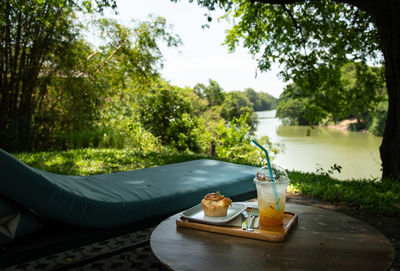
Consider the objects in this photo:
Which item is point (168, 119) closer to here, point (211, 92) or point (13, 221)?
point (13, 221)

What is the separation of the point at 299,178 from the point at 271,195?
304 cm

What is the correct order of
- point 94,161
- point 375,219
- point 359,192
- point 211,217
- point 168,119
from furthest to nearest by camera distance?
point 168,119
point 94,161
point 359,192
point 375,219
point 211,217

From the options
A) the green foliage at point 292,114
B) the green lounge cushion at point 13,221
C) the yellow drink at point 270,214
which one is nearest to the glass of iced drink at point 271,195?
the yellow drink at point 270,214

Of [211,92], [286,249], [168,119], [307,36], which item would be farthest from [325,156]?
[286,249]

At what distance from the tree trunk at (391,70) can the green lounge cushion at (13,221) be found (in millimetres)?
4231

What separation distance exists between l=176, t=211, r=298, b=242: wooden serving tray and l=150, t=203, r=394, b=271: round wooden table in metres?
0.02

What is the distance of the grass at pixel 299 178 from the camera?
9.93 ft

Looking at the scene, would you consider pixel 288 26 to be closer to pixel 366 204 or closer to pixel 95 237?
pixel 366 204

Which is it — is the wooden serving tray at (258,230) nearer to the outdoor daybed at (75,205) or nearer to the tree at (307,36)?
the outdoor daybed at (75,205)

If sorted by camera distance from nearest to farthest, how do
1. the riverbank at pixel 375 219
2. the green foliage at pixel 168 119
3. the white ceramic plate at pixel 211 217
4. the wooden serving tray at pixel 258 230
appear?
the wooden serving tray at pixel 258 230 → the white ceramic plate at pixel 211 217 → the riverbank at pixel 375 219 → the green foliage at pixel 168 119

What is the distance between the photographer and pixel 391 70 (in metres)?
3.87

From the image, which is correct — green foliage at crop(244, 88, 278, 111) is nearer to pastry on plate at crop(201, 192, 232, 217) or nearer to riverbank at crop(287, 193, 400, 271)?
riverbank at crop(287, 193, 400, 271)

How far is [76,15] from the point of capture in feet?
20.4

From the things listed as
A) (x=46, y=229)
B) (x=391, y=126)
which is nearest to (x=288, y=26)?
(x=391, y=126)
